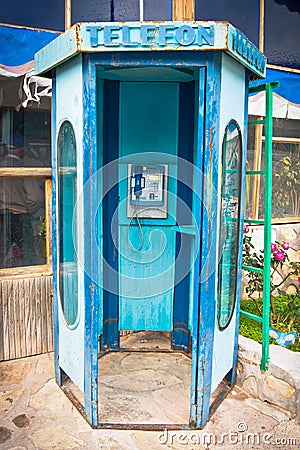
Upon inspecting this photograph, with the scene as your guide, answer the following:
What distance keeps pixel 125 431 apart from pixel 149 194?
187cm

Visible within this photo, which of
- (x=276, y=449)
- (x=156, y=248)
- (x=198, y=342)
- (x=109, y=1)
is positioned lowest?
(x=276, y=449)

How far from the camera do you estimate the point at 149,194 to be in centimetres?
398

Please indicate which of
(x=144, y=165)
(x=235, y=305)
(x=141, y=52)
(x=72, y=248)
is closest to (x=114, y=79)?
(x=144, y=165)

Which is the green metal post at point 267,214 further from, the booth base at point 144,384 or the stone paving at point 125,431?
the booth base at point 144,384

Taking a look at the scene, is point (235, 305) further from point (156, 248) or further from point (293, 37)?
point (293, 37)

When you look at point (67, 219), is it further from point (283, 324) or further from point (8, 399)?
point (283, 324)

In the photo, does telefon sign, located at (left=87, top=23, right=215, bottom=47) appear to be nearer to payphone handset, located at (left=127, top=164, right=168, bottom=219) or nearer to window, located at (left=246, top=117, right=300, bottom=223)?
payphone handset, located at (left=127, top=164, right=168, bottom=219)

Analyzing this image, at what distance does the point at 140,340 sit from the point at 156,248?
3.40 ft

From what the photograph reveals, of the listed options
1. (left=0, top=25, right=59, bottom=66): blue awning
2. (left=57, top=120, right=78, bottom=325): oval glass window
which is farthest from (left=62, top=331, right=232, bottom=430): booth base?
(left=0, top=25, right=59, bottom=66): blue awning

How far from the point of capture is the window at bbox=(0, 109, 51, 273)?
3.96 metres

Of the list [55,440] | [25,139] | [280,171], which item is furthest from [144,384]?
[280,171]

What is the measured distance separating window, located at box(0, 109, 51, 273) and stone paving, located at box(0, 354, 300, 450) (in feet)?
3.92

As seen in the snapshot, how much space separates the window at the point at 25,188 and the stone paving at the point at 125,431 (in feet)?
3.92

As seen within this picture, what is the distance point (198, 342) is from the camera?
119 inches
